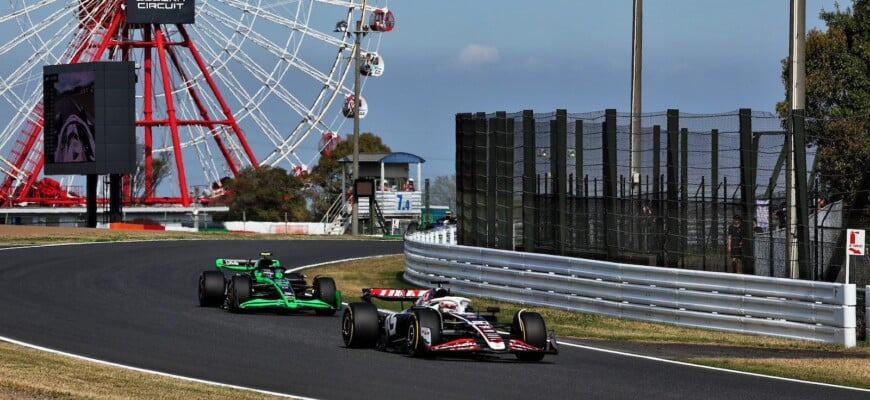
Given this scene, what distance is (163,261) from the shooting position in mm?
36812

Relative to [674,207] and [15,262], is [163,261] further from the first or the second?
[674,207]

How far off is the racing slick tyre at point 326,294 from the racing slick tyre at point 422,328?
584 centimetres

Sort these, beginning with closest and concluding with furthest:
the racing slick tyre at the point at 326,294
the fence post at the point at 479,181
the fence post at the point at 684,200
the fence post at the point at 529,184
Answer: the fence post at the point at 684,200 < the racing slick tyre at the point at 326,294 < the fence post at the point at 529,184 < the fence post at the point at 479,181

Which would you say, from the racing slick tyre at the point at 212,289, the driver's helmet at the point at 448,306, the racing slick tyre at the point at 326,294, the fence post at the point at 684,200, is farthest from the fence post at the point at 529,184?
the driver's helmet at the point at 448,306

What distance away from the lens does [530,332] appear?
17.0m

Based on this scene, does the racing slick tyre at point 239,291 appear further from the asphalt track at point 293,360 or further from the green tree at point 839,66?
the green tree at point 839,66

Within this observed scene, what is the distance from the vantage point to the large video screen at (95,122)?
2416 inches

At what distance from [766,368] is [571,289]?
736cm

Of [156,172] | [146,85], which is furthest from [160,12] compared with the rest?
[156,172]

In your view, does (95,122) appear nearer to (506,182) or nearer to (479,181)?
(479,181)

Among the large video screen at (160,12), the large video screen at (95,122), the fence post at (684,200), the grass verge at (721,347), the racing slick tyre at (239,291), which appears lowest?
the grass verge at (721,347)

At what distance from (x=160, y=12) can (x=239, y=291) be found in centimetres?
5140

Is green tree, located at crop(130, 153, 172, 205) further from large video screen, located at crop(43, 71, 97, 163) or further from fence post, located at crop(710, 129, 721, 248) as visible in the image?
fence post, located at crop(710, 129, 721, 248)

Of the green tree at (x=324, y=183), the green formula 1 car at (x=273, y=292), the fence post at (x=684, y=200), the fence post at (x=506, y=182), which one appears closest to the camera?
the green formula 1 car at (x=273, y=292)
